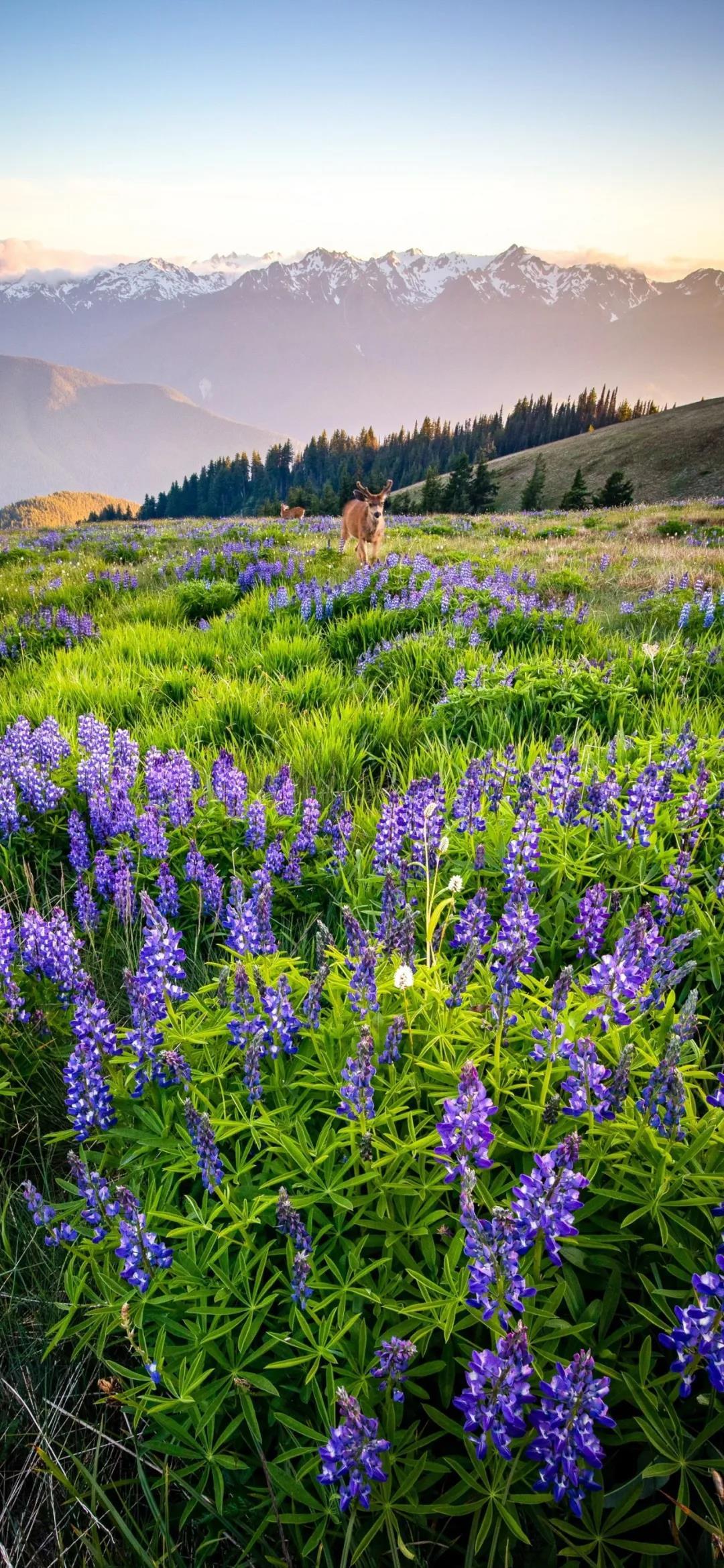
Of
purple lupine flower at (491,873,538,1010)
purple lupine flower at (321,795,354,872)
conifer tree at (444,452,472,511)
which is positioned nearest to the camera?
purple lupine flower at (491,873,538,1010)

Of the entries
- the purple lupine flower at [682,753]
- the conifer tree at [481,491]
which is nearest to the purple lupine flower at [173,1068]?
the purple lupine flower at [682,753]

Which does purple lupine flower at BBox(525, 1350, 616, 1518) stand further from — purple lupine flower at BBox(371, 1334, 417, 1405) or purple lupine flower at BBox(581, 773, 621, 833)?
purple lupine flower at BBox(581, 773, 621, 833)

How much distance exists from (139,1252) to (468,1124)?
3.01 ft

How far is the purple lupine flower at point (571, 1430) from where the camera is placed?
4.21 ft

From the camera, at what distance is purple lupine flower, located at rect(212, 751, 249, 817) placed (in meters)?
3.98

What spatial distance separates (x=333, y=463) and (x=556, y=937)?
137661 mm

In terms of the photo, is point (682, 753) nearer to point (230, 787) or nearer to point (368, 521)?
point (230, 787)

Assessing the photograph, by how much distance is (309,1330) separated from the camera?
1626 millimetres

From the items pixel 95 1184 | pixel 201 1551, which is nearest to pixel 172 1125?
pixel 95 1184

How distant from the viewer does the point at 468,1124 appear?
5.14 feet

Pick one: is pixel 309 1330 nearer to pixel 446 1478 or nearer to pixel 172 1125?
pixel 446 1478

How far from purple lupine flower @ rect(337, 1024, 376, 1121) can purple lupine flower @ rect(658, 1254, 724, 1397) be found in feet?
2.59

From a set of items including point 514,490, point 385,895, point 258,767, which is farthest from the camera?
point 514,490

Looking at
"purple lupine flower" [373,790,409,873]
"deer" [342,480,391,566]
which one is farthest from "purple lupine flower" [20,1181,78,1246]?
"deer" [342,480,391,566]
